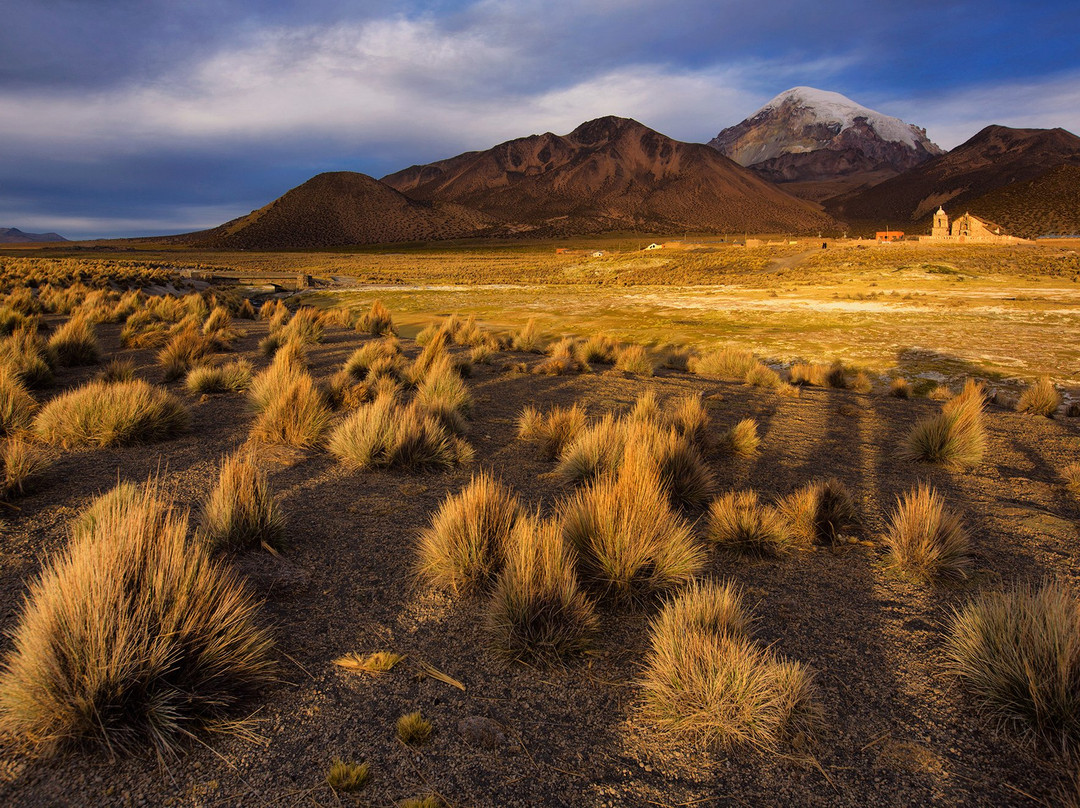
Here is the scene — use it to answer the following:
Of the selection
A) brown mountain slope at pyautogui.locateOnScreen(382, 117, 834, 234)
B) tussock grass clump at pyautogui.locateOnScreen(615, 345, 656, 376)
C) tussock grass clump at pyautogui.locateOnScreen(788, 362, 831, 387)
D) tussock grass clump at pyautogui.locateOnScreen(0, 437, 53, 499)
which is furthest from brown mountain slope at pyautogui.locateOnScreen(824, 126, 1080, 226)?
tussock grass clump at pyautogui.locateOnScreen(0, 437, 53, 499)

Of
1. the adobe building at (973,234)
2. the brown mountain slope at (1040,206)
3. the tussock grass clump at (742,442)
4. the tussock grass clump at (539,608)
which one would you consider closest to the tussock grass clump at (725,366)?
the tussock grass clump at (742,442)

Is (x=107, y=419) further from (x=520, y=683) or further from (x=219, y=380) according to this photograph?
(x=520, y=683)

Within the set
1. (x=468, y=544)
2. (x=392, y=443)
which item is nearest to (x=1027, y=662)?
(x=468, y=544)

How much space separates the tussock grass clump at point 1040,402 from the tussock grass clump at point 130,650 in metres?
11.9

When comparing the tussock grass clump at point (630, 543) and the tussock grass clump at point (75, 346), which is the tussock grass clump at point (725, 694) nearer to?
the tussock grass clump at point (630, 543)

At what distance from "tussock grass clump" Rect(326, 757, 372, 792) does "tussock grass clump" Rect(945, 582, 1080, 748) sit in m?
2.81

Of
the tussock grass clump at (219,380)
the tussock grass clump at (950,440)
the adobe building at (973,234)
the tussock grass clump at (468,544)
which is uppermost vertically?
the adobe building at (973,234)

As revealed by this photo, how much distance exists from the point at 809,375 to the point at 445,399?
892 cm

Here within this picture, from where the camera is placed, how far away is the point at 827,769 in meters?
2.46

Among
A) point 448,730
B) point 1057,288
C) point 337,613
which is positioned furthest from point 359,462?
point 1057,288

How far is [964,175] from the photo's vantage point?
487 ft

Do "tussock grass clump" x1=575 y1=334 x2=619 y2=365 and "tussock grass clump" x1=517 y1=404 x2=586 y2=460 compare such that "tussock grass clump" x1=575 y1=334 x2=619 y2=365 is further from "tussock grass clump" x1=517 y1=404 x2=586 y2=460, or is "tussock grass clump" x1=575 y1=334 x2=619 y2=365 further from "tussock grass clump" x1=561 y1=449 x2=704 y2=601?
"tussock grass clump" x1=561 y1=449 x2=704 y2=601

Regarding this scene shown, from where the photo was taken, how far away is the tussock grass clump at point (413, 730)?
8.39ft

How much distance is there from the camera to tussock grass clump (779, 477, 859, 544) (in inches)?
181
